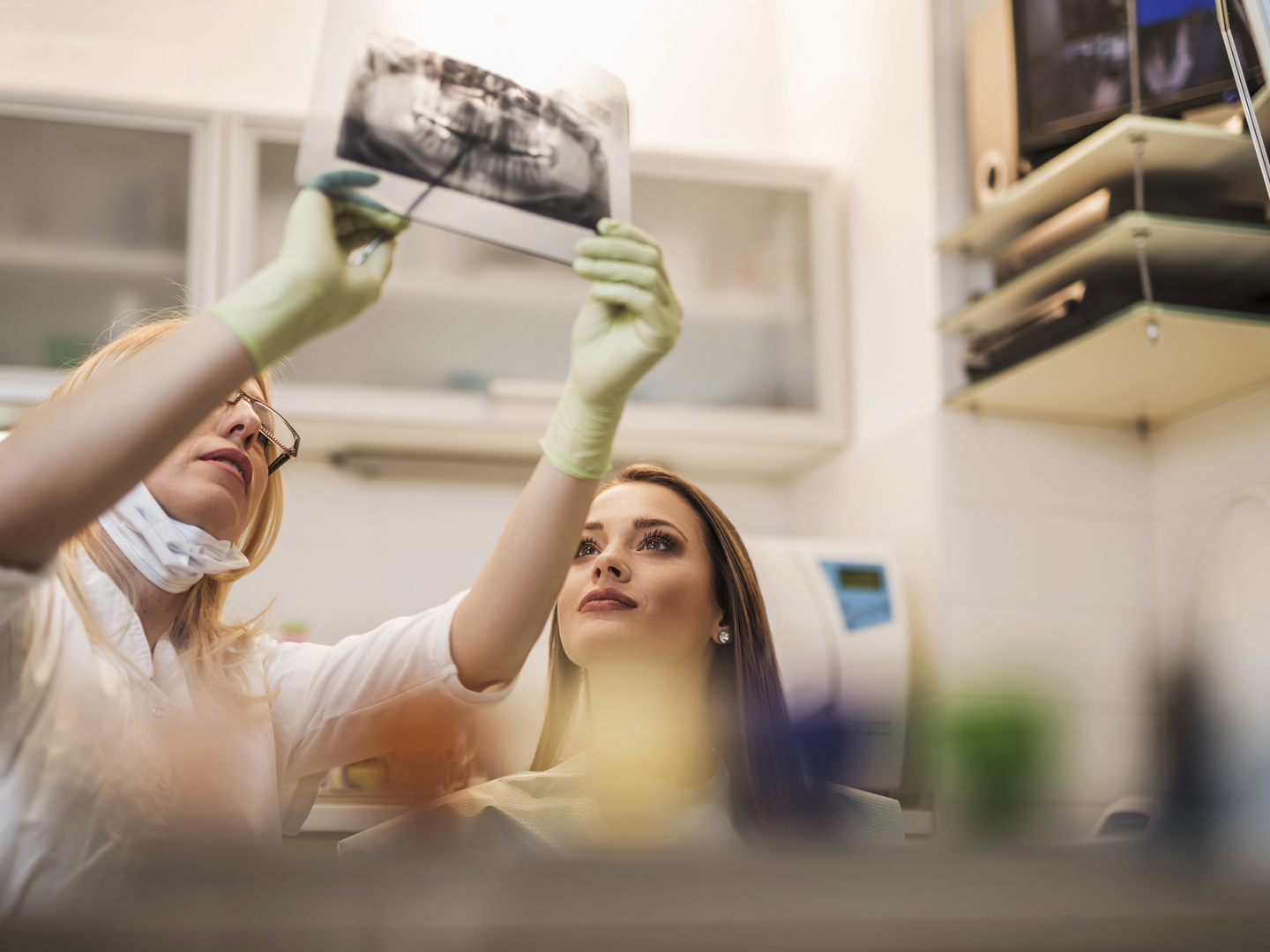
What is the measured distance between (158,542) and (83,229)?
1765mm

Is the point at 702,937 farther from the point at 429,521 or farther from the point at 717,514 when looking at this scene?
the point at 429,521

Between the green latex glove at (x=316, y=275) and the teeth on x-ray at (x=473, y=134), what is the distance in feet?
0.12

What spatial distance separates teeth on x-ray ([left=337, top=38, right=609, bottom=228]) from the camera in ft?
2.84

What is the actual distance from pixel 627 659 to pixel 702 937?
1.02 m

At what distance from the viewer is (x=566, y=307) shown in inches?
104

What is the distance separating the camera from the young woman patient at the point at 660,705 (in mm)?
1313

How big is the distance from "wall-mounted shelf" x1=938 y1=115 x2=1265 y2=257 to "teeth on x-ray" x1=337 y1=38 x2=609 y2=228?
1.26 metres

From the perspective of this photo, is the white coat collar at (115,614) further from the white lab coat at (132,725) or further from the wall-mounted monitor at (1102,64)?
the wall-mounted monitor at (1102,64)

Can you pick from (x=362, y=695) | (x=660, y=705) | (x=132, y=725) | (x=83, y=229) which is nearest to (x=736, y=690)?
(x=660, y=705)

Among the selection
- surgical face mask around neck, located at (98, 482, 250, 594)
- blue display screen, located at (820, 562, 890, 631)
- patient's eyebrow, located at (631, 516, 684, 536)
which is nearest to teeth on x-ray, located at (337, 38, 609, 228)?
surgical face mask around neck, located at (98, 482, 250, 594)

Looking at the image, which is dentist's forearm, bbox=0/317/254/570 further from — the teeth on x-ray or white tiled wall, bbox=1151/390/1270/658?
white tiled wall, bbox=1151/390/1270/658

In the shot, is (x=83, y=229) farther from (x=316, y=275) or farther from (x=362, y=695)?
(x=316, y=275)

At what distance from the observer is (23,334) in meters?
2.37

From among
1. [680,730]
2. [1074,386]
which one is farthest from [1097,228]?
[680,730]
